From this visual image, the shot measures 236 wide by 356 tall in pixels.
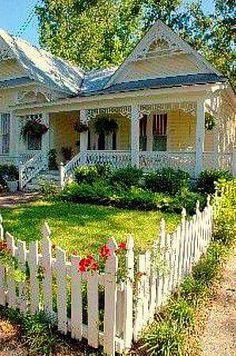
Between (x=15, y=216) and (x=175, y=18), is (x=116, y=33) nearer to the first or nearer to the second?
(x=175, y=18)

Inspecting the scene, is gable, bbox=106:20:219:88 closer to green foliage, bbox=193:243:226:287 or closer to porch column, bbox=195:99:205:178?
porch column, bbox=195:99:205:178

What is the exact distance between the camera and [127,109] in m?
16.1

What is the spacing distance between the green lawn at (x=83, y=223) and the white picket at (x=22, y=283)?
91.4 inches

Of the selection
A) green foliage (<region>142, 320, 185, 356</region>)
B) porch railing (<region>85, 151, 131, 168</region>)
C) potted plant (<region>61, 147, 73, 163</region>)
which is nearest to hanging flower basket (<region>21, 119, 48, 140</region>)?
potted plant (<region>61, 147, 73, 163</region>)

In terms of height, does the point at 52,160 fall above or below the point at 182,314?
above

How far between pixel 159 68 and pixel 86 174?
6508 millimetres

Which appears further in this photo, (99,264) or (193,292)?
(193,292)

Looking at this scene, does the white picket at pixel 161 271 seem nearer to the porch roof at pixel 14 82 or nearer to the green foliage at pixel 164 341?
the green foliage at pixel 164 341

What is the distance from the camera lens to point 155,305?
4.30 meters

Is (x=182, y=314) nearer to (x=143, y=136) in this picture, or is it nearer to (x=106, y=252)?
(x=106, y=252)

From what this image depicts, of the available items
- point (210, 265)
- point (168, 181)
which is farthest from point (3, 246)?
point (168, 181)

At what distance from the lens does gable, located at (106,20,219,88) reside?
56.2 ft

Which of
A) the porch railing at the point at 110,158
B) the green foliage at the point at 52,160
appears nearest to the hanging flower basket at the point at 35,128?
the green foliage at the point at 52,160

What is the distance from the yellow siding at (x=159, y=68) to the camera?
17312mm
